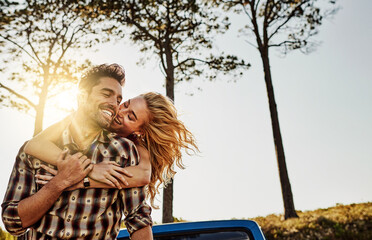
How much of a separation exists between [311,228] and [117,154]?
9.29 m

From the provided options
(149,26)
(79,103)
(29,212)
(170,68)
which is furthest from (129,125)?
(149,26)

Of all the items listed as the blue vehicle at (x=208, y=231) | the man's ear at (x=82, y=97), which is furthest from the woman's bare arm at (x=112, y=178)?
the blue vehicle at (x=208, y=231)

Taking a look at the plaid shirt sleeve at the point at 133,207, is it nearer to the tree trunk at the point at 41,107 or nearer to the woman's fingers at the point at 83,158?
the woman's fingers at the point at 83,158

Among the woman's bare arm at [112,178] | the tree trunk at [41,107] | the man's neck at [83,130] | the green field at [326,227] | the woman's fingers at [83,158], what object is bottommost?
the green field at [326,227]

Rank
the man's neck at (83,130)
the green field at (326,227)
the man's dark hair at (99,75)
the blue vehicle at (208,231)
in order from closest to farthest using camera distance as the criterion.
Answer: the man's neck at (83,130) → the man's dark hair at (99,75) → the blue vehicle at (208,231) → the green field at (326,227)

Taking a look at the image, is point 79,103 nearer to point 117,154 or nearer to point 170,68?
point 117,154

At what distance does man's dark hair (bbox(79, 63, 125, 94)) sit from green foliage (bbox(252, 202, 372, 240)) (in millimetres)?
8692

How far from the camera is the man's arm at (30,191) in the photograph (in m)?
1.59

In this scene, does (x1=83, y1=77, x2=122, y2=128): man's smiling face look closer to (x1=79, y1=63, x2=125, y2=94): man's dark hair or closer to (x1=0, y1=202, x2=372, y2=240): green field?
(x1=79, y1=63, x2=125, y2=94): man's dark hair

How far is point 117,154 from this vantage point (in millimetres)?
1810

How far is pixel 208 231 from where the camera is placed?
266 cm

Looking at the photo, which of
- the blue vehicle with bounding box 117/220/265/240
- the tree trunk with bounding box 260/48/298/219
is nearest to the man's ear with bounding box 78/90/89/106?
the blue vehicle with bounding box 117/220/265/240

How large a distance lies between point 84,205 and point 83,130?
1.31 ft

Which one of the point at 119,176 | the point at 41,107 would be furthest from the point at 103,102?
the point at 41,107
